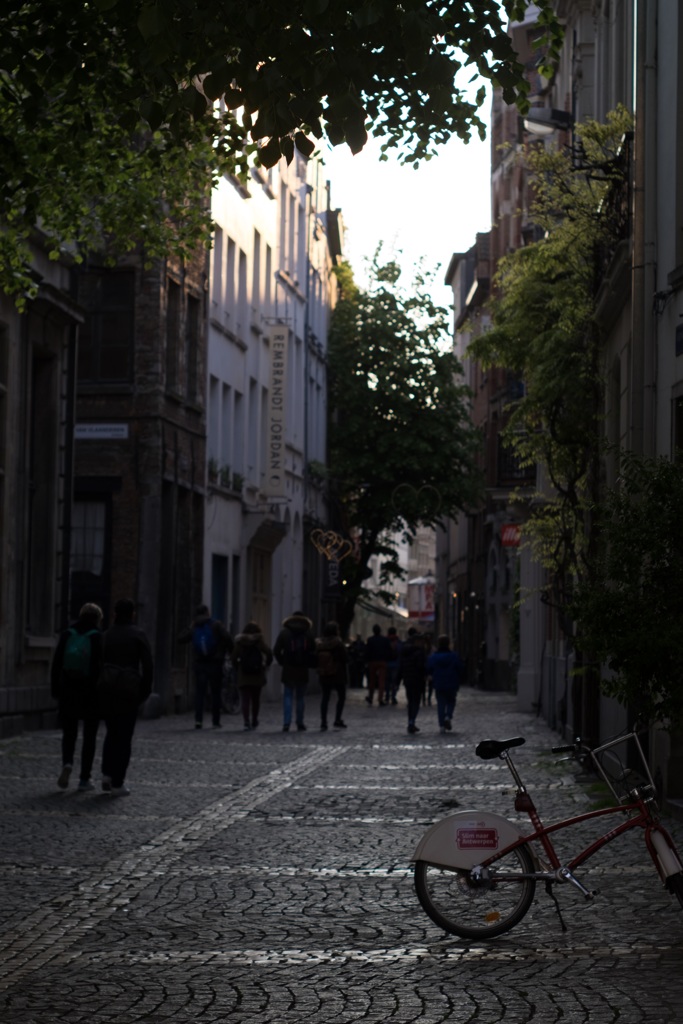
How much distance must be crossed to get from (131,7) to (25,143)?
19.1ft

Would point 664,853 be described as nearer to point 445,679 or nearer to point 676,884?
point 676,884

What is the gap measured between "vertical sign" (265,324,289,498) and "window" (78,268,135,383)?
11.7m

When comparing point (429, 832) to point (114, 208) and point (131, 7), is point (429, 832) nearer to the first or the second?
point (131, 7)

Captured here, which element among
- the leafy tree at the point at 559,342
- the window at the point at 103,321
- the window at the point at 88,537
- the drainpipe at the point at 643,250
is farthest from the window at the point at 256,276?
the drainpipe at the point at 643,250

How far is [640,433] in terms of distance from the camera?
17.1 m

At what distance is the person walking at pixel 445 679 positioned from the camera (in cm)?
2870

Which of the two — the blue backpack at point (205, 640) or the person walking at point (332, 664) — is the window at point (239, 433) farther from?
the blue backpack at point (205, 640)

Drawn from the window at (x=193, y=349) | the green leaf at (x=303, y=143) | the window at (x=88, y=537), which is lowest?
the window at (x=88, y=537)

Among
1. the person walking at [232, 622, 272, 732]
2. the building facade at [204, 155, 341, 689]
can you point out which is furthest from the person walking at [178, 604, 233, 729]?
the building facade at [204, 155, 341, 689]

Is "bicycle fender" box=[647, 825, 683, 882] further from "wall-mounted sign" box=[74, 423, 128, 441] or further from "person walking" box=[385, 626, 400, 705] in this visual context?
"person walking" box=[385, 626, 400, 705]

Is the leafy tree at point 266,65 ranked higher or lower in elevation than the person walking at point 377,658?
higher

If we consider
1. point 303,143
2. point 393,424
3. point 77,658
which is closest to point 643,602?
point 303,143

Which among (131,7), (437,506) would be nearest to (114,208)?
(131,7)

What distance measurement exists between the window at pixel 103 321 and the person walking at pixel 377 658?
8193 mm
